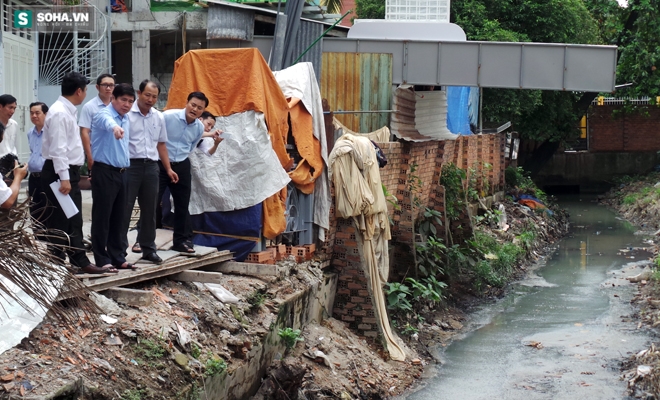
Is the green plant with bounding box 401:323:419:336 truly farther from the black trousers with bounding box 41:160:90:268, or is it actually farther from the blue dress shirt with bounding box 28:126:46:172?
the blue dress shirt with bounding box 28:126:46:172

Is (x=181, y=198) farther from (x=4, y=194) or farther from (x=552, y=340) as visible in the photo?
(x=552, y=340)

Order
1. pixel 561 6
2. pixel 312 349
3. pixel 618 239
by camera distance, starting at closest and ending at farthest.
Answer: pixel 312 349, pixel 618 239, pixel 561 6

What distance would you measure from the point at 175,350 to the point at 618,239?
15.1m

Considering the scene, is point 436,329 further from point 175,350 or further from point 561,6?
point 561,6

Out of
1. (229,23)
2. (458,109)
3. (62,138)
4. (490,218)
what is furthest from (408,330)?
(458,109)

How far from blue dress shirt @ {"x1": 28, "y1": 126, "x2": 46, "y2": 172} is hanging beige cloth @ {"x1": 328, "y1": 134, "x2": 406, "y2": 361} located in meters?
3.46

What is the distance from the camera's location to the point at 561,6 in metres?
22.1

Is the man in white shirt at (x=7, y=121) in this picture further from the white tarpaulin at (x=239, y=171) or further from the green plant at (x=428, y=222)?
the green plant at (x=428, y=222)

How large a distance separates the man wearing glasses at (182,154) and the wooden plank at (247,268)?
1.53 ft

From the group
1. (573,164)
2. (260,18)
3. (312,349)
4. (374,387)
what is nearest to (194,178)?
(312,349)

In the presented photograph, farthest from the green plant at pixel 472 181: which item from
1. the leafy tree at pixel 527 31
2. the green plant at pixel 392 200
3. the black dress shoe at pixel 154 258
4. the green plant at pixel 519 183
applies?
the black dress shoe at pixel 154 258

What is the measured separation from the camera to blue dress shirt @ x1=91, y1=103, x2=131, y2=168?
20.5ft

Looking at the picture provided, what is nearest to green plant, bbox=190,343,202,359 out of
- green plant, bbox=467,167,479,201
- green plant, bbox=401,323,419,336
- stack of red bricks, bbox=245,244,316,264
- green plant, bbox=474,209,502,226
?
stack of red bricks, bbox=245,244,316,264

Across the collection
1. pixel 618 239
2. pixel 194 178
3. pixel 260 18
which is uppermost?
pixel 260 18
